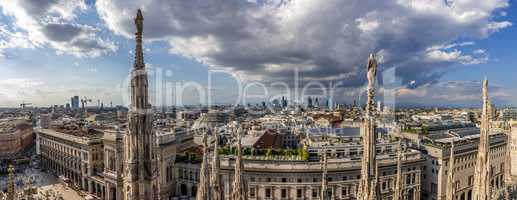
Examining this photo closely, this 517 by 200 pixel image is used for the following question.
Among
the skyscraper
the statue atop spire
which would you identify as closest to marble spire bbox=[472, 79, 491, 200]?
the skyscraper

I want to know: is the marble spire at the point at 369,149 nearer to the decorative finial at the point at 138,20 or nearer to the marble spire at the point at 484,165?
the decorative finial at the point at 138,20

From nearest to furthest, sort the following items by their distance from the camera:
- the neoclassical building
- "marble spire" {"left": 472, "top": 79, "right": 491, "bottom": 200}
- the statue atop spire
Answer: the statue atop spire, "marble spire" {"left": 472, "top": 79, "right": 491, "bottom": 200}, the neoclassical building

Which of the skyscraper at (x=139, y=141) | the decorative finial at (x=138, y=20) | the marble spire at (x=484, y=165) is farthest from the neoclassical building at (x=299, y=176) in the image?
the decorative finial at (x=138, y=20)

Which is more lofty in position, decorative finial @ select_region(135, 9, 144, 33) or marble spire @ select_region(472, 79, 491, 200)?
decorative finial @ select_region(135, 9, 144, 33)

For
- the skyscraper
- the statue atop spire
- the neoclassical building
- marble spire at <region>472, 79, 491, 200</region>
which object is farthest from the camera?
the neoclassical building

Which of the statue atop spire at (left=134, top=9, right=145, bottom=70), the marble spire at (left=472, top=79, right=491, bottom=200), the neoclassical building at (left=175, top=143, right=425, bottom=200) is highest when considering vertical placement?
the statue atop spire at (left=134, top=9, right=145, bottom=70)

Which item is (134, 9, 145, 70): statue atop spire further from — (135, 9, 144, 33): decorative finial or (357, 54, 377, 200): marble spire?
(357, 54, 377, 200): marble spire

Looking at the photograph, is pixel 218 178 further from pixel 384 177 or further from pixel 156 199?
pixel 384 177

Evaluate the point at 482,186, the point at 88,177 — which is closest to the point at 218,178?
the point at 482,186
